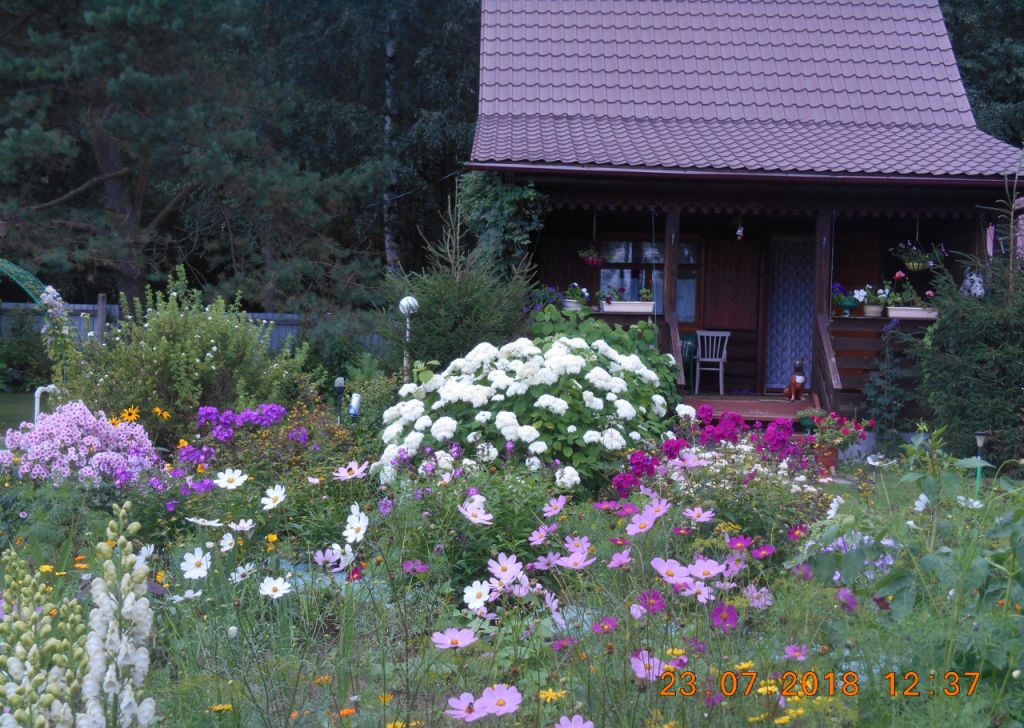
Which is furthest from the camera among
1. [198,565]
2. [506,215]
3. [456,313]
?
[506,215]

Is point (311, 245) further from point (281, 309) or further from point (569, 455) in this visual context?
point (569, 455)

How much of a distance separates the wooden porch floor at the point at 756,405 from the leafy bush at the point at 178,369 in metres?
4.42

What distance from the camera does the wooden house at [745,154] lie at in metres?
10.9

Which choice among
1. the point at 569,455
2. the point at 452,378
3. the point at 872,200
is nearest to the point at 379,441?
the point at 452,378

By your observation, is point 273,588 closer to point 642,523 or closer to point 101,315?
point 642,523

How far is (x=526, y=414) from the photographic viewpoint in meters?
6.00

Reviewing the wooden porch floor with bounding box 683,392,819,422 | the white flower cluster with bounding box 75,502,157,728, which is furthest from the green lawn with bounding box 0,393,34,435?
the white flower cluster with bounding box 75,502,157,728

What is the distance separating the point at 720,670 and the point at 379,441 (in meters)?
4.83

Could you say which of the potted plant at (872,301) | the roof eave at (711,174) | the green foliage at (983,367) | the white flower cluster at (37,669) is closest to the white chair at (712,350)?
the potted plant at (872,301)

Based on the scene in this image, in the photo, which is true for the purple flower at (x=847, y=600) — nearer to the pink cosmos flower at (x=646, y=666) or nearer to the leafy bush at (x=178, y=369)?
the pink cosmos flower at (x=646, y=666)

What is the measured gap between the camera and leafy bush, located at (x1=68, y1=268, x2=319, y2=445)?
27.3 ft

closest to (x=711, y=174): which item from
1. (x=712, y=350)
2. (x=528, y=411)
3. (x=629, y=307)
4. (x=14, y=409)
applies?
(x=629, y=307)

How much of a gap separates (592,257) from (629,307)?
118cm

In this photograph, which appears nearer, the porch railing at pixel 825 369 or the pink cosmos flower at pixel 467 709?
the pink cosmos flower at pixel 467 709
